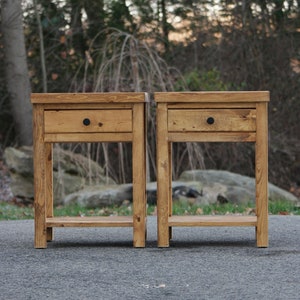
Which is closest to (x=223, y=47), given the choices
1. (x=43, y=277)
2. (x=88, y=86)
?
(x=88, y=86)

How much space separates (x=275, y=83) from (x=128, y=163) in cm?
299

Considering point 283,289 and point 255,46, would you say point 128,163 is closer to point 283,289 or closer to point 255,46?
point 255,46

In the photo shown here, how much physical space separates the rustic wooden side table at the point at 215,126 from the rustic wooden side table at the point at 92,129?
0.43 feet

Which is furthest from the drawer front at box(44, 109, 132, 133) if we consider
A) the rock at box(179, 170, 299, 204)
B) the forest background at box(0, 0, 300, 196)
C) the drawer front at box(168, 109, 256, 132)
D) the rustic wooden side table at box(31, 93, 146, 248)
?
the forest background at box(0, 0, 300, 196)

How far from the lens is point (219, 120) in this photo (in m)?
5.98

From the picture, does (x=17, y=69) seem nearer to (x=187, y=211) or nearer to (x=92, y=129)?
(x=187, y=211)

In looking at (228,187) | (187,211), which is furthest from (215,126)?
(228,187)

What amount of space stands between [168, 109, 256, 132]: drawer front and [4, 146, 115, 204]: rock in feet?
21.8

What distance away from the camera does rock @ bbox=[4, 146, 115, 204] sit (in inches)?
509

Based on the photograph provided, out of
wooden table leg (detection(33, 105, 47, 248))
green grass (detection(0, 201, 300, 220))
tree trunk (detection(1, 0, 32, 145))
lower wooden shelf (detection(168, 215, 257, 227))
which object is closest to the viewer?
lower wooden shelf (detection(168, 215, 257, 227))

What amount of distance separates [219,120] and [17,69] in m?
9.78

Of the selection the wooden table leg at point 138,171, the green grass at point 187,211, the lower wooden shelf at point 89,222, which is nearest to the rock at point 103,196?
the green grass at point 187,211

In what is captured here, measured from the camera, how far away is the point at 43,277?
4957 mm

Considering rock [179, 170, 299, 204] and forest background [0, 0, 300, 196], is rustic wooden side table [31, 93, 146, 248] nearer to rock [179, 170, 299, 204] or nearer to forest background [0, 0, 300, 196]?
rock [179, 170, 299, 204]
